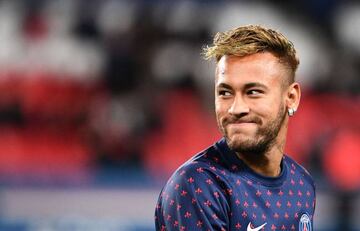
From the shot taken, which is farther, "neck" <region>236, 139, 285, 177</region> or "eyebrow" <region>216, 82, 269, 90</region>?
"neck" <region>236, 139, 285, 177</region>

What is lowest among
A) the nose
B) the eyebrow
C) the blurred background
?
the blurred background

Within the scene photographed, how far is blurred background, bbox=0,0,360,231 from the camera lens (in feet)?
26.9

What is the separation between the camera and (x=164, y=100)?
8594mm

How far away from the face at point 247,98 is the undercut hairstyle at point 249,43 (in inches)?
0.8

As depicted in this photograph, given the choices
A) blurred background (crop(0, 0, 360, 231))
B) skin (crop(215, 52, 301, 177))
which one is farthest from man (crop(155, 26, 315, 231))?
blurred background (crop(0, 0, 360, 231))

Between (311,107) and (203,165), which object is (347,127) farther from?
(203,165)

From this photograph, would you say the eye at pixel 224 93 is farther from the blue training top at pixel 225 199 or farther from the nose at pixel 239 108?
the blue training top at pixel 225 199

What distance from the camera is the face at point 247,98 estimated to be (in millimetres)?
2768

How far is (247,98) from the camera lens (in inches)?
109

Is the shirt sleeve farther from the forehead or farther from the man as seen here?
the forehead

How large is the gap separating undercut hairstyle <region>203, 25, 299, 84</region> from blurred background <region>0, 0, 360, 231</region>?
16.8ft

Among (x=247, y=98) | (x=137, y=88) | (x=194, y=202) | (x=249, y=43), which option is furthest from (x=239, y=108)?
(x=137, y=88)

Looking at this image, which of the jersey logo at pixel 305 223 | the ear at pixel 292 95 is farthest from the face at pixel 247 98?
the jersey logo at pixel 305 223

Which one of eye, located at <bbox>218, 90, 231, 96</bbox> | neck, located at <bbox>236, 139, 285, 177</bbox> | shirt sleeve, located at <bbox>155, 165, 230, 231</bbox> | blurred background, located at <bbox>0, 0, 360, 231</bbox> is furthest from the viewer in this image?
blurred background, located at <bbox>0, 0, 360, 231</bbox>
